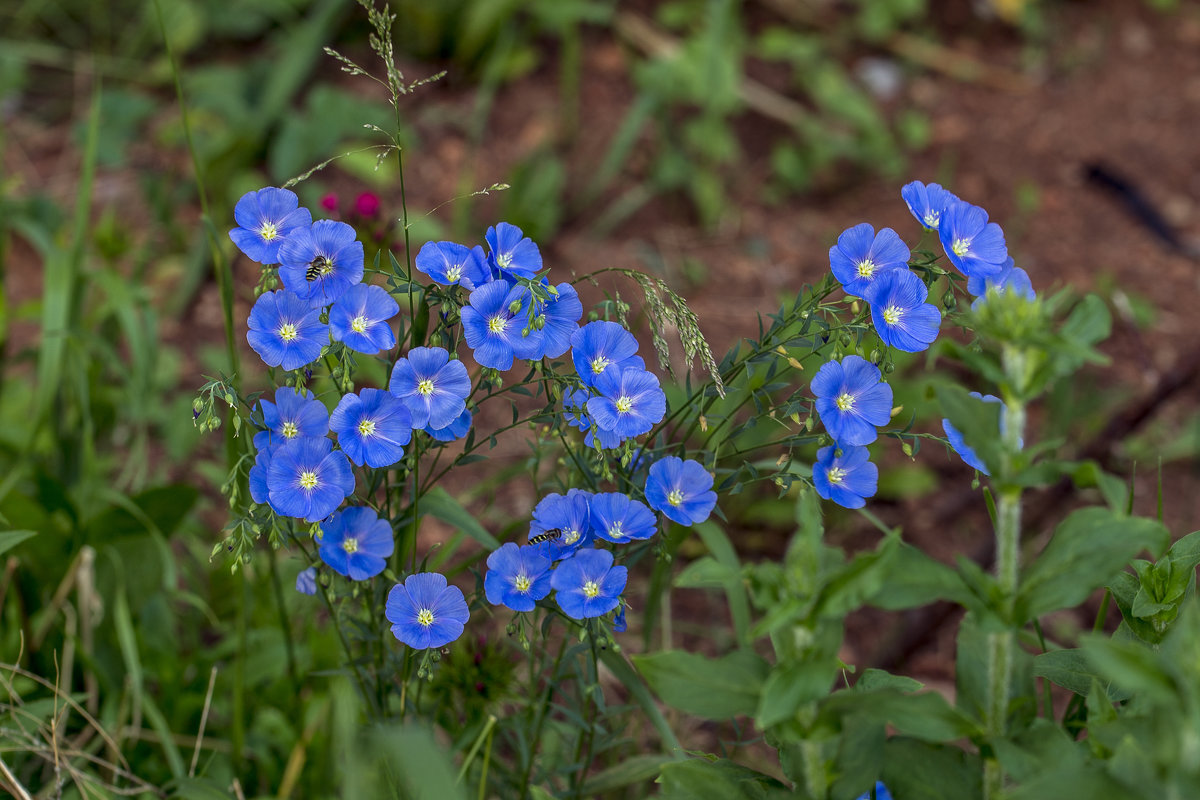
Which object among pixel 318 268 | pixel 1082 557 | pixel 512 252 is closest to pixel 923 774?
pixel 1082 557

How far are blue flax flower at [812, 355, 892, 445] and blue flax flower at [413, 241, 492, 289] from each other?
38 cm

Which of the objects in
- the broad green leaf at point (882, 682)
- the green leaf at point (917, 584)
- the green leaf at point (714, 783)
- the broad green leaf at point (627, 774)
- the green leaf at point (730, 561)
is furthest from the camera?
the green leaf at point (730, 561)

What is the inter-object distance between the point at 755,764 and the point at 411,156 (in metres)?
2.33

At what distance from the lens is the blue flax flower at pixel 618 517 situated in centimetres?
112

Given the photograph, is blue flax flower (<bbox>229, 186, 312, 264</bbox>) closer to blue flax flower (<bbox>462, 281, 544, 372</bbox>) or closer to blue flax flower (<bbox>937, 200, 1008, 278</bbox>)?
blue flax flower (<bbox>462, 281, 544, 372</bbox>)

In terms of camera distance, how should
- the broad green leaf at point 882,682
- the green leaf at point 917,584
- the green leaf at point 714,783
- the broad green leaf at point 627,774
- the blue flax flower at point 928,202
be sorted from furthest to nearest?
the broad green leaf at point 627,774, the blue flax flower at point 928,202, the broad green leaf at point 882,682, the green leaf at point 714,783, the green leaf at point 917,584

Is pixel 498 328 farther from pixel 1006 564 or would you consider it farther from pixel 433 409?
pixel 1006 564

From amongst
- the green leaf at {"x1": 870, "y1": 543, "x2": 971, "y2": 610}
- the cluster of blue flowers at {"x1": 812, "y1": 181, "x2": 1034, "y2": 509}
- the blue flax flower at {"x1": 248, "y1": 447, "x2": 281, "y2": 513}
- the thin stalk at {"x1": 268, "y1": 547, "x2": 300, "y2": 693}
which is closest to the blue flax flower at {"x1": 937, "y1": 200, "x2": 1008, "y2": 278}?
the cluster of blue flowers at {"x1": 812, "y1": 181, "x2": 1034, "y2": 509}

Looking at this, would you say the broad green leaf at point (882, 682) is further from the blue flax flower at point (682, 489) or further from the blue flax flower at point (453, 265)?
the blue flax flower at point (453, 265)

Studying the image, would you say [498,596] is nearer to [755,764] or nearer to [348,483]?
[348,483]

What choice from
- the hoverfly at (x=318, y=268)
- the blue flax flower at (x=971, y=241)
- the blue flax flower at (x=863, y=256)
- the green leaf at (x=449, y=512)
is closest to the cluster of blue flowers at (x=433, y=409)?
the hoverfly at (x=318, y=268)

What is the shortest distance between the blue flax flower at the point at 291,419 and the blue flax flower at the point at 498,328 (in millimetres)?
182

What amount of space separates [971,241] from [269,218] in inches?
31.4

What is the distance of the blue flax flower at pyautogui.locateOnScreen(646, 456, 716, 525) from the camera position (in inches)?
44.1
